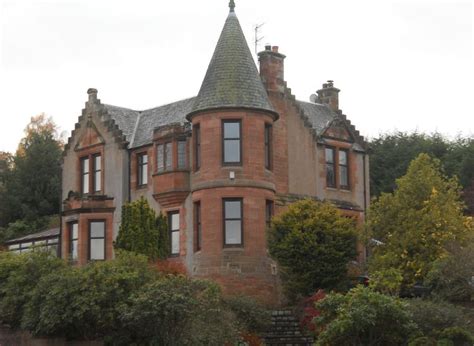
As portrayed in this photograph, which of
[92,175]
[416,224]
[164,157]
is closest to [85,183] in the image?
[92,175]

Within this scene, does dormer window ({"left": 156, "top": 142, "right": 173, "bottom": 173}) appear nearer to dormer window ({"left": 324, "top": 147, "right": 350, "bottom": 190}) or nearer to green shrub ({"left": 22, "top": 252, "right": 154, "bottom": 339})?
dormer window ({"left": 324, "top": 147, "right": 350, "bottom": 190})

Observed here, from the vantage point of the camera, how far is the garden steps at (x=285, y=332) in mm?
37094

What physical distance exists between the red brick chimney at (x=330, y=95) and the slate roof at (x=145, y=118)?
7317mm

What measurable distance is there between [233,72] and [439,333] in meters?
15.8

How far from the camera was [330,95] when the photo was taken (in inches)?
2019

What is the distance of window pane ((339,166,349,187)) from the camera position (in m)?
48.1

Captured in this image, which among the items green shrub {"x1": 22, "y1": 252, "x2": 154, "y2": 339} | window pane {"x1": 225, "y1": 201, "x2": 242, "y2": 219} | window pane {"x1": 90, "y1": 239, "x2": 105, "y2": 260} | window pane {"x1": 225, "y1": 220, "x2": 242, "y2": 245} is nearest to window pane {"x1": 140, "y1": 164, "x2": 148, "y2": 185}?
window pane {"x1": 90, "y1": 239, "x2": 105, "y2": 260}

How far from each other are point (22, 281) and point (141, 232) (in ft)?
20.1

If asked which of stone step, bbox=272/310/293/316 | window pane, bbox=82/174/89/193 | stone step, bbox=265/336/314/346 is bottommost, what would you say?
stone step, bbox=265/336/314/346

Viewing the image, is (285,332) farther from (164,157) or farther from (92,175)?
(92,175)

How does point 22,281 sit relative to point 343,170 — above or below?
below

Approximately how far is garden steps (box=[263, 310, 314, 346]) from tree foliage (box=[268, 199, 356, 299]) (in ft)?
3.68

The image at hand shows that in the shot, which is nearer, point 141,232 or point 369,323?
point 369,323

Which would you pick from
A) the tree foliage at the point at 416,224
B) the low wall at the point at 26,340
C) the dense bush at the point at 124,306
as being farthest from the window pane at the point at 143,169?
the tree foliage at the point at 416,224
